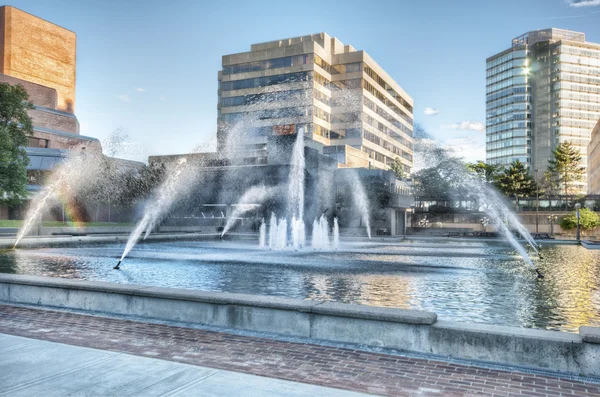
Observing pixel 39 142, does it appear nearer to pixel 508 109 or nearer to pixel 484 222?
pixel 484 222

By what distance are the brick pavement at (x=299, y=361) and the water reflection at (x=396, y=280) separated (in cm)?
296

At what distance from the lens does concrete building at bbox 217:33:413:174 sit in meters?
99.4

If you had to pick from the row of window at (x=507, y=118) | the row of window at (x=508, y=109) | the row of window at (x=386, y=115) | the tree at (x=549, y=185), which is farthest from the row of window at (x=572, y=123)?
the row of window at (x=386, y=115)

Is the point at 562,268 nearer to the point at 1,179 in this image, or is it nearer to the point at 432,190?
the point at 1,179

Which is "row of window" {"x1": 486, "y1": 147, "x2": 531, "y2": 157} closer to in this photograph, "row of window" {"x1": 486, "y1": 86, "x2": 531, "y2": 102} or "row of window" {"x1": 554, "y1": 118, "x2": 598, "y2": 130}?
"row of window" {"x1": 554, "y1": 118, "x2": 598, "y2": 130}

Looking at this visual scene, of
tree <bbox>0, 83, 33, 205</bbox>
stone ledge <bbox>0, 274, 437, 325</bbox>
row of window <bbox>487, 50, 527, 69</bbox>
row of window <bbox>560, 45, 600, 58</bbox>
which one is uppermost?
row of window <bbox>487, 50, 527, 69</bbox>

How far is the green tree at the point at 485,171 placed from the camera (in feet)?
330

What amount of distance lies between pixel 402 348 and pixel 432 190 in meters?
79.4

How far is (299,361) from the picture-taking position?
6.64 m

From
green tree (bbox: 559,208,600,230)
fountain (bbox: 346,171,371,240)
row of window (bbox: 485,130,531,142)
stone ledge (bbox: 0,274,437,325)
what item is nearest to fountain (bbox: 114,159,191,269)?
fountain (bbox: 346,171,371,240)

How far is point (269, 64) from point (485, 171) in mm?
50175

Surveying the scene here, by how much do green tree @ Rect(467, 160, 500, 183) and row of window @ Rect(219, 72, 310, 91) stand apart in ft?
130

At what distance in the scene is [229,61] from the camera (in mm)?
107562

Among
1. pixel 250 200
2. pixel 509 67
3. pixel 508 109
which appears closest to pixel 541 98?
pixel 508 109
